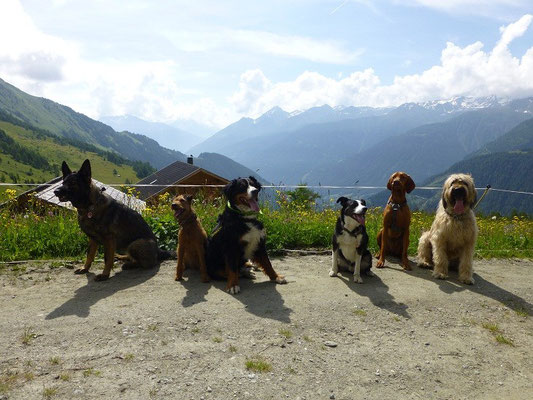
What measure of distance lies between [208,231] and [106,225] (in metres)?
2.88

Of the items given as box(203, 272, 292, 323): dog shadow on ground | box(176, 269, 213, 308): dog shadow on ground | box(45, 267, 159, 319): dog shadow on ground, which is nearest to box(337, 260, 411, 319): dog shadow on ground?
box(203, 272, 292, 323): dog shadow on ground

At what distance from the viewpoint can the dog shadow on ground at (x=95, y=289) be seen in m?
5.44

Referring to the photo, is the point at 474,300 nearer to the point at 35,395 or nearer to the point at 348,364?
the point at 348,364

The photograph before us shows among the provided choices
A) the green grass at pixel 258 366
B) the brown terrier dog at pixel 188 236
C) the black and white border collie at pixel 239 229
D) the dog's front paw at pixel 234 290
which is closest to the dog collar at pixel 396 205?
the black and white border collie at pixel 239 229

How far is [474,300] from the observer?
6199 millimetres

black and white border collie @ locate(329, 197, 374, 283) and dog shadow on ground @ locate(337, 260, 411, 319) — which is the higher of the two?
black and white border collie @ locate(329, 197, 374, 283)

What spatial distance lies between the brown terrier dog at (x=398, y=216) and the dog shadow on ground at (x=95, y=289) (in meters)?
4.79

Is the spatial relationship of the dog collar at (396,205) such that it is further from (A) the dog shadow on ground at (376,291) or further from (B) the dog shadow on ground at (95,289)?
(B) the dog shadow on ground at (95,289)

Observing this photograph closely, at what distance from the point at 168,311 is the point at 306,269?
3184 mm

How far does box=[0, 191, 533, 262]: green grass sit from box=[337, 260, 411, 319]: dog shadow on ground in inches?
79.9

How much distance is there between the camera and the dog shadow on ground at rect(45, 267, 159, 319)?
17.8ft

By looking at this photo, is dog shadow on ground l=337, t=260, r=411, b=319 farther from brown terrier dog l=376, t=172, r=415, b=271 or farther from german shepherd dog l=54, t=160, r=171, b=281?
german shepherd dog l=54, t=160, r=171, b=281

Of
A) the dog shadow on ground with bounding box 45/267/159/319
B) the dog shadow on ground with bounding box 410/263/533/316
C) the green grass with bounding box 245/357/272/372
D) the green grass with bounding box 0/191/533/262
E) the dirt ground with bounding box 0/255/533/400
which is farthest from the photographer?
the green grass with bounding box 0/191/533/262

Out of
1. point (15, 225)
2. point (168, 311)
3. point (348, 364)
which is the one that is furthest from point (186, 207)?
point (15, 225)
